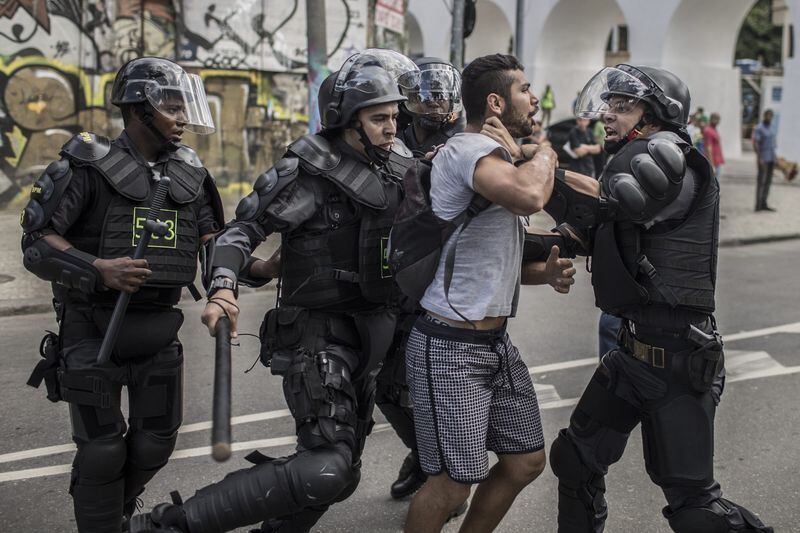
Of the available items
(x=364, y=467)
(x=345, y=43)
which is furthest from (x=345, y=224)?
(x=345, y=43)

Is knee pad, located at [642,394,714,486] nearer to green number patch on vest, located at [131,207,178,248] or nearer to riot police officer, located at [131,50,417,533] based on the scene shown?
riot police officer, located at [131,50,417,533]

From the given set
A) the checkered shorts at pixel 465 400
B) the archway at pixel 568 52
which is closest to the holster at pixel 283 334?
the checkered shorts at pixel 465 400

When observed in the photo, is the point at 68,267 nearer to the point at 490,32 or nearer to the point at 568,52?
the point at 568,52

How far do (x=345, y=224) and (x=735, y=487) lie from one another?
7.77 ft

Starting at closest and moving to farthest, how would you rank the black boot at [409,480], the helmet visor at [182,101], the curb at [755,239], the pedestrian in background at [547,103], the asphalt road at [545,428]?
the helmet visor at [182,101]
the asphalt road at [545,428]
the black boot at [409,480]
the curb at [755,239]
the pedestrian in background at [547,103]

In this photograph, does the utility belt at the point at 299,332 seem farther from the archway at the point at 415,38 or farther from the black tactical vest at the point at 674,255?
the archway at the point at 415,38

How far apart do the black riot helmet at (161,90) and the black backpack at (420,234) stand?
0.93 m

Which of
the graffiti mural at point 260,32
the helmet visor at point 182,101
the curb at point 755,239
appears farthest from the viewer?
the graffiti mural at point 260,32

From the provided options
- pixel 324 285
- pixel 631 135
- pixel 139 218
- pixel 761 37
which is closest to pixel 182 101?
pixel 139 218

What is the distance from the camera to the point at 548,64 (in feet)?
82.6

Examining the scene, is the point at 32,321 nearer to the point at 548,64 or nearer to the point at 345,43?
the point at 345,43

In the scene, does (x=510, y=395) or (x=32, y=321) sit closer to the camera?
(x=510, y=395)

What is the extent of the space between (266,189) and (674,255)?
1.38 meters

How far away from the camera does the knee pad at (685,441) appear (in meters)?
3.15
